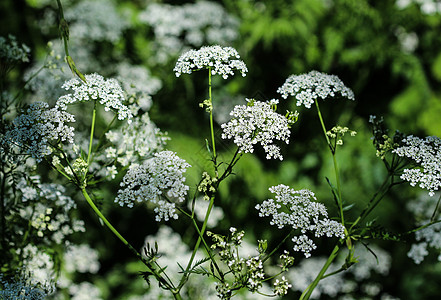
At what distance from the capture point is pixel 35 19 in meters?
4.42

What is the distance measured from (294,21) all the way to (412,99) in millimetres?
1525

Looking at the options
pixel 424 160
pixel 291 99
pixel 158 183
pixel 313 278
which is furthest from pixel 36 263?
pixel 291 99

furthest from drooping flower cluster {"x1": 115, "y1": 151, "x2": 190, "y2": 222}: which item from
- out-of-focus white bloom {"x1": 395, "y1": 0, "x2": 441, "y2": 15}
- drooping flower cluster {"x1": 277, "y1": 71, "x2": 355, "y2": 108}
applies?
out-of-focus white bloom {"x1": 395, "y1": 0, "x2": 441, "y2": 15}

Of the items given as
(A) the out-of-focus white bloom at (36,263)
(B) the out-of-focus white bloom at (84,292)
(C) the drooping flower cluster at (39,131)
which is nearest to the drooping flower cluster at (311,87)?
(C) the drooping flower cluster at (39,131)

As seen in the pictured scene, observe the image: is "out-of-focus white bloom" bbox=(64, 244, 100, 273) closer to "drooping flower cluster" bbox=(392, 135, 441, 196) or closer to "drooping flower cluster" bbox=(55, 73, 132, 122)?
"drooping flower cluster" bbox=(55, 73, 132, 122)

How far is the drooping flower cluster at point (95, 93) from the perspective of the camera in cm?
128

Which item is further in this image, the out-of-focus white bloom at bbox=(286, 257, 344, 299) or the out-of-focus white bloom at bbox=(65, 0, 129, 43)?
the out-of-focus white bloom at bbox=(65, 0, 129, 43)

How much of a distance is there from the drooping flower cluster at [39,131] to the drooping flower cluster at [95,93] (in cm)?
5

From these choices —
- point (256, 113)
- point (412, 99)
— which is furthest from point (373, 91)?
point (256, 113)

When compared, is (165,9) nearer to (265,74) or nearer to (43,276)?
(265,74)

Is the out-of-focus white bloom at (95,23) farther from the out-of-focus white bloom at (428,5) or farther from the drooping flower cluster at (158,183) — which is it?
the out-of-focus white bloom at (428,5)

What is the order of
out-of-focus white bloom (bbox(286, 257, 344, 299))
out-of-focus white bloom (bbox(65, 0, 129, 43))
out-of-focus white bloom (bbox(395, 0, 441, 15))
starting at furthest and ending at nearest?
out-of-focus white bloom (bbox(395, 0, 441, 15)) < out-of-focus white bloom (bbox(65, 0, 129, 43)) < out-of-focus white bloom (bbox(286, 257, 344, 299))

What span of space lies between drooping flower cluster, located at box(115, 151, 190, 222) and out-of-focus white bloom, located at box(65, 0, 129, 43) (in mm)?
2897

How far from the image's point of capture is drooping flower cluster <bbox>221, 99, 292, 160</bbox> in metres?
1.28
